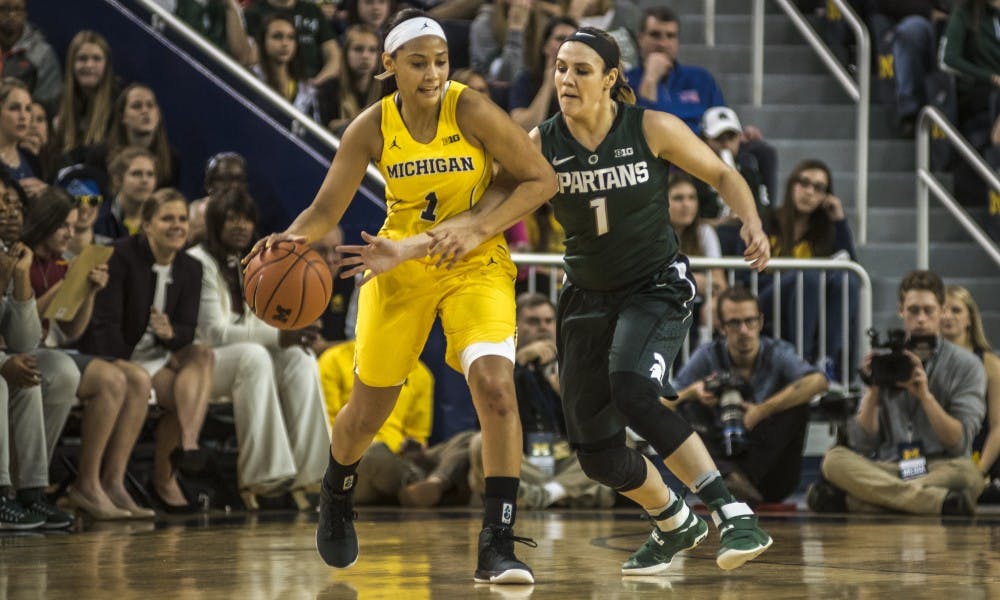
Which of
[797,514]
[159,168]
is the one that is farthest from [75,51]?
[797,514]

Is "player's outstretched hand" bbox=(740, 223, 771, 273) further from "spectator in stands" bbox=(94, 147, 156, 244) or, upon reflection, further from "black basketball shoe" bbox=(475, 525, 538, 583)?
"spectator in stands" bbox=(94, 147, 156, 244)

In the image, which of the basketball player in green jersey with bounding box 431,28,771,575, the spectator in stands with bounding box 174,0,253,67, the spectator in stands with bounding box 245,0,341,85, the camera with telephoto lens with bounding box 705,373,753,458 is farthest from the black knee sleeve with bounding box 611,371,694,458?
the spectator in stands with bounding box 174,0,253,67

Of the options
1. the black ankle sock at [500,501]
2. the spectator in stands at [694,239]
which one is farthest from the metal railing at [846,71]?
the black ankle sock at [500,501]

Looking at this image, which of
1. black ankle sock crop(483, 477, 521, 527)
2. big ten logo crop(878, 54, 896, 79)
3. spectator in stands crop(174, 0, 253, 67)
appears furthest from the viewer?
big ten logo crop(878, 54, 896, 79)

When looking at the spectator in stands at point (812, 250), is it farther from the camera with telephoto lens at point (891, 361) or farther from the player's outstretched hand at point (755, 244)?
the player's outstretched hand at point (755, 244)

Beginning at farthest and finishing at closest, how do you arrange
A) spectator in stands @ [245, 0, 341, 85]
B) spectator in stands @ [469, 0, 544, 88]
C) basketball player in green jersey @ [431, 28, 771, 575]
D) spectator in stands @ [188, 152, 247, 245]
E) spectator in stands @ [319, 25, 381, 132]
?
spectator in stands @ [245, 0, 341, 85] < spectator in stands @ [469, 0, 544, 88] < spectator in stands @ [319, 25, 381, 132] < spectator in stands @ [188, 152, 247, 245] < basketball player in green jersey @ [431, 28, 771, 575]

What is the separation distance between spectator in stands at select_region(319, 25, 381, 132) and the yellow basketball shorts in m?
5.58

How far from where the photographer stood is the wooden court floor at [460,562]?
5.16 meters

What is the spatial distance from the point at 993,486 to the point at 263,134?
4939 mm

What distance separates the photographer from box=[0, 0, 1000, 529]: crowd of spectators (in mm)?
8461

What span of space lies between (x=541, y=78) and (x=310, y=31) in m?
1.83

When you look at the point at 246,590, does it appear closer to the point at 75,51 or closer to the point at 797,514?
the point at 797,514

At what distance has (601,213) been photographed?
583 cm

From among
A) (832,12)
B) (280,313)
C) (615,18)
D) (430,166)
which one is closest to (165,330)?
(280,313)
